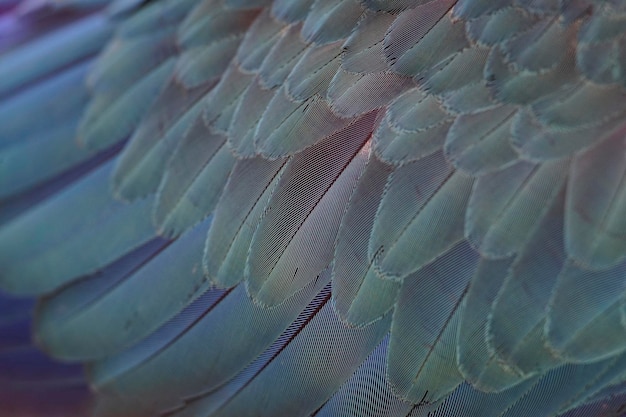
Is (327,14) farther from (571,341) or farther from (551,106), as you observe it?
(571,341)

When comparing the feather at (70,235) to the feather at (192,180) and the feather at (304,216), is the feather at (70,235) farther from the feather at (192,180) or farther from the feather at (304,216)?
the feather at (304,216)

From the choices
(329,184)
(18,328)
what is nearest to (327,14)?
(329,184)

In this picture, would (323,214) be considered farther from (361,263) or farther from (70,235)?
(70,235)

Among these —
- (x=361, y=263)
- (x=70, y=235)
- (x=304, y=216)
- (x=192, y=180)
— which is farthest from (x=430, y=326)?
(x=70, y=235)

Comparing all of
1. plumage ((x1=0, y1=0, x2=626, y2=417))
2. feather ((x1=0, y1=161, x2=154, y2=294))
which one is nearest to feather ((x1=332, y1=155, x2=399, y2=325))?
plumage ((x1=0, y1=0, x2=626, y2=417))

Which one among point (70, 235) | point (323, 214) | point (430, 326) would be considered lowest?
point (430, 326)

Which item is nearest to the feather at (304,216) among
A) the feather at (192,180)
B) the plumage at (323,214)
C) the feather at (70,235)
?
the plumage at (323,214)

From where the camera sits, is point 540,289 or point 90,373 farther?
point 90,373

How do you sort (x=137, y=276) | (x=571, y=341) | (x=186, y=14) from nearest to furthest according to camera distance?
(x=571, y=341), (x=137, y=276), (x=186, y=14)
